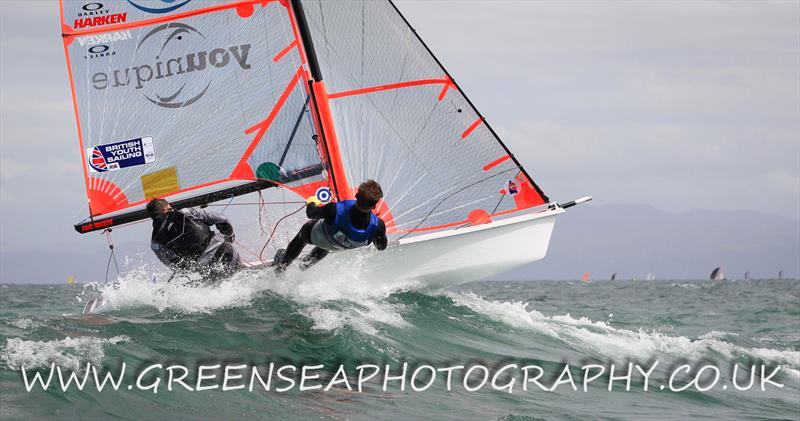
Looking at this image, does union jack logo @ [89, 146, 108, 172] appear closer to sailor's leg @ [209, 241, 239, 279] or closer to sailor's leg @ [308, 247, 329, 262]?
sailor's leg @ [209, 241, 239, 279]

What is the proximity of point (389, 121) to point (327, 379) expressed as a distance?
13.2 feet

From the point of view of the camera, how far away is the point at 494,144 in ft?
32.6

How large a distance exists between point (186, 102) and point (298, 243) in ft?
7.73

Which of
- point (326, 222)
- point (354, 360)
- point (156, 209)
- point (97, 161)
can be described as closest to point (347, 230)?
point (326, 222)

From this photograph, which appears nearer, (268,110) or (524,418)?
(524,418)

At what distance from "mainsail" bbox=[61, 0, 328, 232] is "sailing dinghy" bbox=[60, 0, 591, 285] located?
0.04 feet

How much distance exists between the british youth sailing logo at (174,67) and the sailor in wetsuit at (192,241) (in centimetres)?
156

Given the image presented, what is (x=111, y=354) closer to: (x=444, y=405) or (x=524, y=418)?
(x=444, y=405)

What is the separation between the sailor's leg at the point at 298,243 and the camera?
8484 millimetres

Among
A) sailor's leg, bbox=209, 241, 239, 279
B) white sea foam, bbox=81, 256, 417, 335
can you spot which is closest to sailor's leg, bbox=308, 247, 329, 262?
white sea foam, bbox=81, 256, 417, 335

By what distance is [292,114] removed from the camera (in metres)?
10.1

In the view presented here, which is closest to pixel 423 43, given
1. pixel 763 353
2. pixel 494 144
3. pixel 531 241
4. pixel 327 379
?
pixel 494 144

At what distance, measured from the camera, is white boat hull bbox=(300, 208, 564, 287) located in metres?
9.28

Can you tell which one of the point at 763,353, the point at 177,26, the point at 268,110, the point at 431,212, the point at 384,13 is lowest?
the point at 763,353
